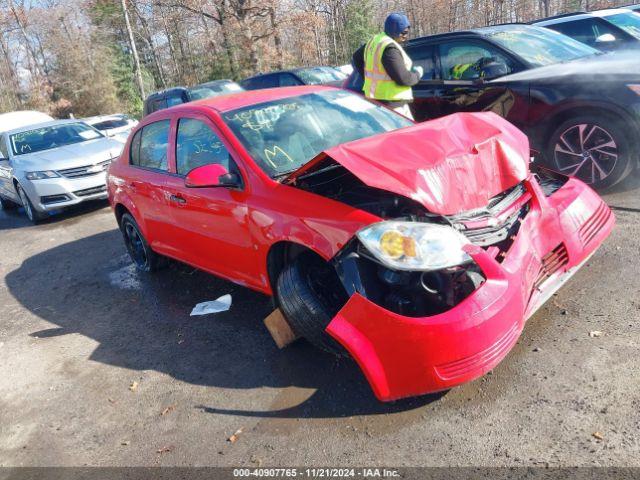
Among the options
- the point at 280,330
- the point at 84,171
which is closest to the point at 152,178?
the point at 280,330

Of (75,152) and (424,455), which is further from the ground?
(75,152)

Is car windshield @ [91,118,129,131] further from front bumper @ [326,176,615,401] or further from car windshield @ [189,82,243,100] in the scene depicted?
front bumper @ [326,176,615,401]

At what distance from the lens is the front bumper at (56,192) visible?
342 inches

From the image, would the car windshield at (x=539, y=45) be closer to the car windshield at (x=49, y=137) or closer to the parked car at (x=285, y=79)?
the parked car at (x=285, y=79)

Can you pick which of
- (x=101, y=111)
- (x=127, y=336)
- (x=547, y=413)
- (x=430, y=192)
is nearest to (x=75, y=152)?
(x=127, y=336)

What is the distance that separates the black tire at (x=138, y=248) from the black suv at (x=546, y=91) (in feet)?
11.4

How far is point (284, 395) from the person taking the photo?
10.0 feet

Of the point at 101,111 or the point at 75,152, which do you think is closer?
the point at 75,152

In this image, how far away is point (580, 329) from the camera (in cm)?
317

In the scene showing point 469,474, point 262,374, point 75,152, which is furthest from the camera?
point 75,152

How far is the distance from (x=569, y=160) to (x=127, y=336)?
175 inches

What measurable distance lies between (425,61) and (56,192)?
6132 millimetres

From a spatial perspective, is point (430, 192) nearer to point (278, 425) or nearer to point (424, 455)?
point (424, 455)

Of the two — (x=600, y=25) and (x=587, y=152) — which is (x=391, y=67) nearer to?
(x=587, y=152)
